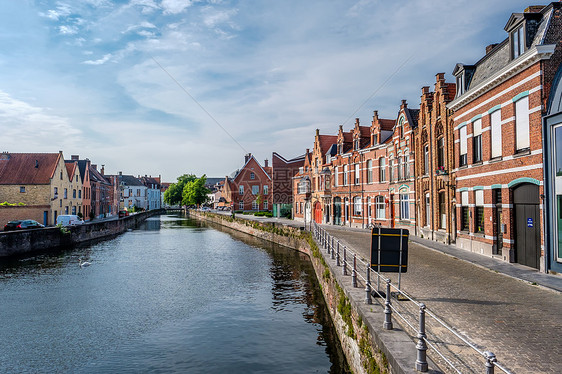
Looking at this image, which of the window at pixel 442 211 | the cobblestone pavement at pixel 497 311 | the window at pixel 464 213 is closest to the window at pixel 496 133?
the window at pixel 464 213

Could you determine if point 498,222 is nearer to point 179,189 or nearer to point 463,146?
point 463,146

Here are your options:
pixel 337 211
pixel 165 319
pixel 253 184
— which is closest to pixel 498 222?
pixel 165 319

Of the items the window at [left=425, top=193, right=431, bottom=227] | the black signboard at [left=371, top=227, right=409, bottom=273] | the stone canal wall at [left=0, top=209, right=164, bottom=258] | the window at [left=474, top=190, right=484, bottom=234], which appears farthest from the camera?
the stone canal wall at [left=0, top=209, right=164, bottom=258]

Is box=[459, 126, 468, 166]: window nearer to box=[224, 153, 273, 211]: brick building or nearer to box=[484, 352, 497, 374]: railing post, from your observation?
box=[484, 352, 497, 374]: railing post

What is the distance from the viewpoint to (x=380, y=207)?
121 ft

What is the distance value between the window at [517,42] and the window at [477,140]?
4066mm

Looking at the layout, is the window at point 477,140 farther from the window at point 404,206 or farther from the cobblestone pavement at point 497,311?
the window at point 404,206

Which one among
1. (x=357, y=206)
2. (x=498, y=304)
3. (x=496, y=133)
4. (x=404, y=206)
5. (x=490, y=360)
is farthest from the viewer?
(x=357, y=206)

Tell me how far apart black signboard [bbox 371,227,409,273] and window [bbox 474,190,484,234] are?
36.5 ft

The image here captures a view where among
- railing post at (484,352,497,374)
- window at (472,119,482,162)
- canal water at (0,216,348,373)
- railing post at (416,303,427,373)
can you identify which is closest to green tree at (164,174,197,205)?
canal water at (0,216,348,373)

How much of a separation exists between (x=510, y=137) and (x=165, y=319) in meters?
15.9

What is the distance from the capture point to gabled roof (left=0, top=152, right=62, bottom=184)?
47.8 metres

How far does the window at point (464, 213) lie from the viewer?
70.2ft

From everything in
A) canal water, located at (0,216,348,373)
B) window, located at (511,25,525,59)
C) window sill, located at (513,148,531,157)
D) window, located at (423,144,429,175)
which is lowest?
canal water, located at (0,216,348,373)
